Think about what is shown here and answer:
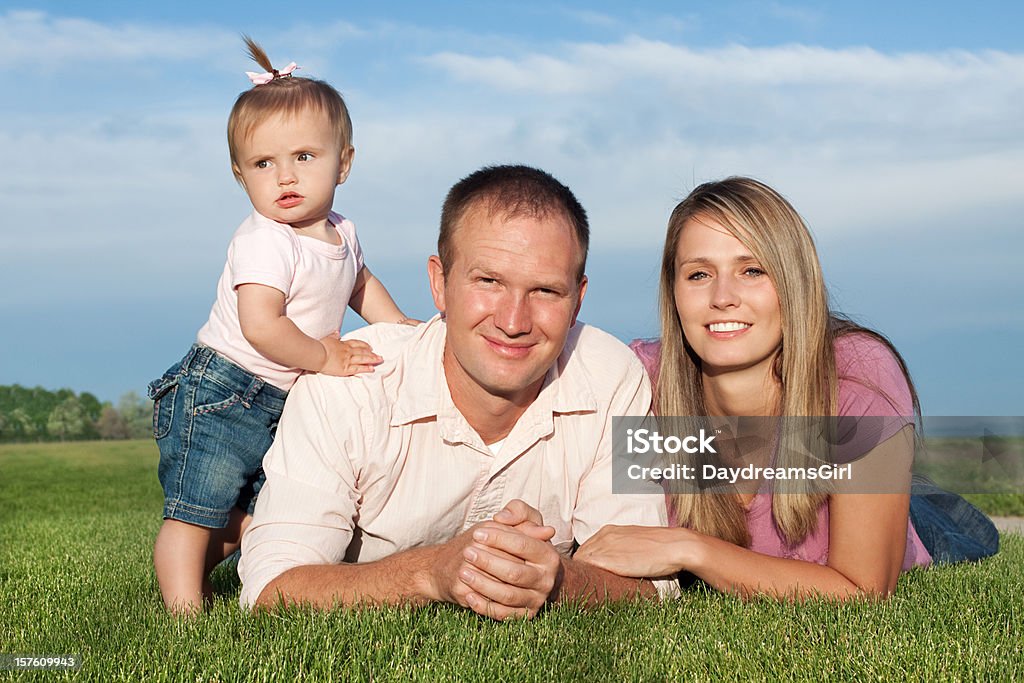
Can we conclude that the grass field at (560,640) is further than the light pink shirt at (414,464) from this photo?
No

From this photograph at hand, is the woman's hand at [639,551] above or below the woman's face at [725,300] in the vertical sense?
below

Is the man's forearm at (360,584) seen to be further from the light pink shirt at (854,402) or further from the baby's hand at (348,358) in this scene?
the light pink shirt at (854,402)

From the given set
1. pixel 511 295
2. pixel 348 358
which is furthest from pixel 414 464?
pixel 511 295

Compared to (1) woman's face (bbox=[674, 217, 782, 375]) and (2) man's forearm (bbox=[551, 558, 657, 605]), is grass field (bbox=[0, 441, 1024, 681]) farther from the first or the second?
(1) woman's face (bbox=[674, 217, 782, 375])

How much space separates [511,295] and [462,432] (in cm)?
68

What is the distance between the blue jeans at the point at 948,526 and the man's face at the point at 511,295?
3.58 meters

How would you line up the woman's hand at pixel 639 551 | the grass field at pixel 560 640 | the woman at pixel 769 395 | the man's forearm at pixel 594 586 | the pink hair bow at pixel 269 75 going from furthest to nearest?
the pink hair bow at pixel 269 75, the woman at pixel 769 395, the woman's hand at pixel 639 551, the man's forearm at pixel 594 586, the grass field at pixel 560 640

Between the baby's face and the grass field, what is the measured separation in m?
1.90

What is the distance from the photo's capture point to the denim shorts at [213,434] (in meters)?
4.48

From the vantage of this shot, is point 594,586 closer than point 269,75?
Yes

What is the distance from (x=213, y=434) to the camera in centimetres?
452

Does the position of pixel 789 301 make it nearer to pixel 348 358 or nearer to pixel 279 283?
pixel 348 358

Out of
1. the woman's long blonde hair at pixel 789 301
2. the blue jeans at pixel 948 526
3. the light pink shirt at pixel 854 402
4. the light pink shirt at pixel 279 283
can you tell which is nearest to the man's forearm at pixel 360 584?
the light pink shirt at pixel 279 283

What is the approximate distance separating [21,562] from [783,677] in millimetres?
5253
